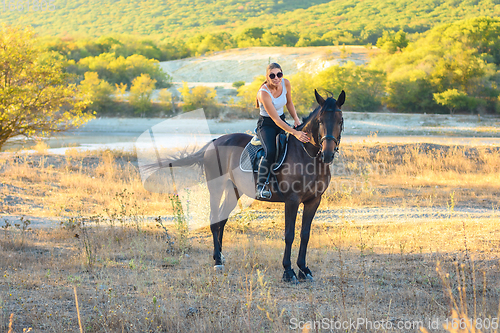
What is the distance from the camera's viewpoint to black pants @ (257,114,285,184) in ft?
20.5

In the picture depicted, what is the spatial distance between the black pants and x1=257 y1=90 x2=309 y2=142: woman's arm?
30cm

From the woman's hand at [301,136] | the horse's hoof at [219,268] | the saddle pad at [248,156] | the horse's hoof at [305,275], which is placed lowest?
the horse's hoof at [219,268]

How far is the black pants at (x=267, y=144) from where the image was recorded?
6.26 m

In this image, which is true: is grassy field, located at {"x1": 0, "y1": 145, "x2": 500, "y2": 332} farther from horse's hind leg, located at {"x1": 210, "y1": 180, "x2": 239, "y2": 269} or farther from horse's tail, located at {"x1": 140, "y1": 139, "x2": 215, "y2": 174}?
horse's tail, located at {"x1": 140, "y1": 139, "x2": 215, "y2": 174}

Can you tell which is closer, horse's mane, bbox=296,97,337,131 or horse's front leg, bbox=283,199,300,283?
horse's mane, bbox=296,97,337,131

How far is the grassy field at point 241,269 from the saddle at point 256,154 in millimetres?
1542

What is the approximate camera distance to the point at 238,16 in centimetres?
16288

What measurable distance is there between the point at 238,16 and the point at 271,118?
167 meters

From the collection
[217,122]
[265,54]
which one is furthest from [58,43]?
[217,122]

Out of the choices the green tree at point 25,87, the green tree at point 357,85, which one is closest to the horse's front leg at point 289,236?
the green tree at point 25,87

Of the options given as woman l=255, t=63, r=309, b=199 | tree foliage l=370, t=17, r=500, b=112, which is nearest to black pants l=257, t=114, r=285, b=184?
woman l=255, t=63, r=309, b=199

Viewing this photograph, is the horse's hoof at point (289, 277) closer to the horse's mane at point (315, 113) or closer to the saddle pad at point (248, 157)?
the saddle pad at point (248, 157)

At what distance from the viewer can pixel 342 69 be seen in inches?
1645

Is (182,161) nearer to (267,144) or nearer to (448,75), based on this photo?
(267,144)
